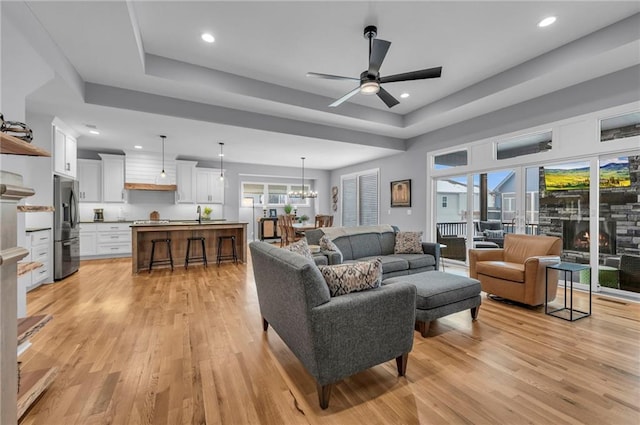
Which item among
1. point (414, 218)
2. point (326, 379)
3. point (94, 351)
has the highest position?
point (414, 218)

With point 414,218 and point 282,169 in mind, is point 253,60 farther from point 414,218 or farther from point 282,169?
point 282,169

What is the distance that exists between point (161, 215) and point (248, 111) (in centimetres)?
463

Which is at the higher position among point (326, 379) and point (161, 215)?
point (161, 215)

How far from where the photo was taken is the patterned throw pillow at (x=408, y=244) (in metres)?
4.36

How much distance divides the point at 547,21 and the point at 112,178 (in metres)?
8.67

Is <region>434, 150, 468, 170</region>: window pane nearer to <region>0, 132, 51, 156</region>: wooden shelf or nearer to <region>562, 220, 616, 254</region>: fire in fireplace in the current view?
<region>562, 220, 616, 254</region>: fire in fireplace

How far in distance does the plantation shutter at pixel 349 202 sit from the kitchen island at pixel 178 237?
4.17 metres

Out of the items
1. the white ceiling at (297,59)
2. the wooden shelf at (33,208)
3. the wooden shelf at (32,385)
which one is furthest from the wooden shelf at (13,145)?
the white ceiling at (297,59)

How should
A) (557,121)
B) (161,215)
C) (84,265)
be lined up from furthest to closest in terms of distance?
(161,215)
(84,265)
(557,121)

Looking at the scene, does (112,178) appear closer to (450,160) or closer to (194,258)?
(194,258)

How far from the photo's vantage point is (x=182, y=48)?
3.38 m

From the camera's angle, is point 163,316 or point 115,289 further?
point 115,289

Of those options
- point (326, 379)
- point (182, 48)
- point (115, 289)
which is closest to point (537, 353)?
point (326, 379)

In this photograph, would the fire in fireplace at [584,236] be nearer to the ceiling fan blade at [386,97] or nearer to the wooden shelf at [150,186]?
the ceiling fan blade at [386,97]
